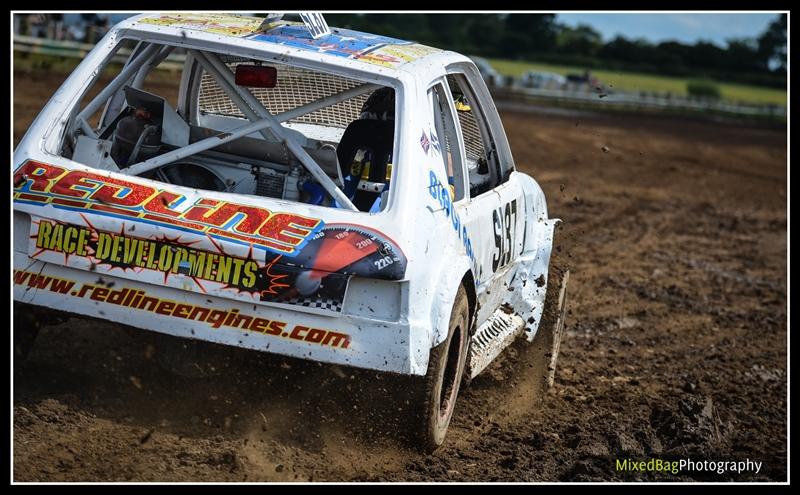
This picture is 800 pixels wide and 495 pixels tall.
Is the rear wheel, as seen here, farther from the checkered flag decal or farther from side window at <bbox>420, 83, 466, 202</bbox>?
side window at <bbox>420, 83, 466, 202</bbox>

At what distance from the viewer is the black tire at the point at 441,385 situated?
176 inches

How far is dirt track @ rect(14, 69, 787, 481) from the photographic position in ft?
14.8

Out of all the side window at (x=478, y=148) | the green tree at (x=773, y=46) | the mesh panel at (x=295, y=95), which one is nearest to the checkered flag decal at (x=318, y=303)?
the side window at (x=478, y=148)

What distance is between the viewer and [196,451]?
4.50 meters

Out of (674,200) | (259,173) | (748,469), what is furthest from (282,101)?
(674,200)

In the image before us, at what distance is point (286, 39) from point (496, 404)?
2292 mm

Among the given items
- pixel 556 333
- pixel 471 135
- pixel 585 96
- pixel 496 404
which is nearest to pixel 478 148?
Answer: pixel 471 135

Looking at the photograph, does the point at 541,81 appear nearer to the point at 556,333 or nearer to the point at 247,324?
the point at 556,333

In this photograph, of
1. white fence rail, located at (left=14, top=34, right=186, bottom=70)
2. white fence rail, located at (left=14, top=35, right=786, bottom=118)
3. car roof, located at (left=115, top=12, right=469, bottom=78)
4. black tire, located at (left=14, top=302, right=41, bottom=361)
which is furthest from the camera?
white fence rail, located at (left=14, top=35, right=786, bottom=118)

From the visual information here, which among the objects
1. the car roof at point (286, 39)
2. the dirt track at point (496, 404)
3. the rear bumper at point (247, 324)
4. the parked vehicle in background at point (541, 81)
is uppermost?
the car roof at point (286, 39)

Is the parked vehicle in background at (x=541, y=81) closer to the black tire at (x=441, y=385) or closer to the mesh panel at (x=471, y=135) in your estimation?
A: the mesh panel at (x=471, y=135)

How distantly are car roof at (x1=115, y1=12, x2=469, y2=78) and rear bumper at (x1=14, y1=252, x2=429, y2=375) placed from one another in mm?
1079

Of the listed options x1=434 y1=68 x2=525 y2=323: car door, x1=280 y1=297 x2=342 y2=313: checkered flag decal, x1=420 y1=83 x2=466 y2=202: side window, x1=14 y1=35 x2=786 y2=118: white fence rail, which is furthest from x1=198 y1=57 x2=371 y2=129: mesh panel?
x1=14 y1=35 x2=786 y2=118: white fence rail
